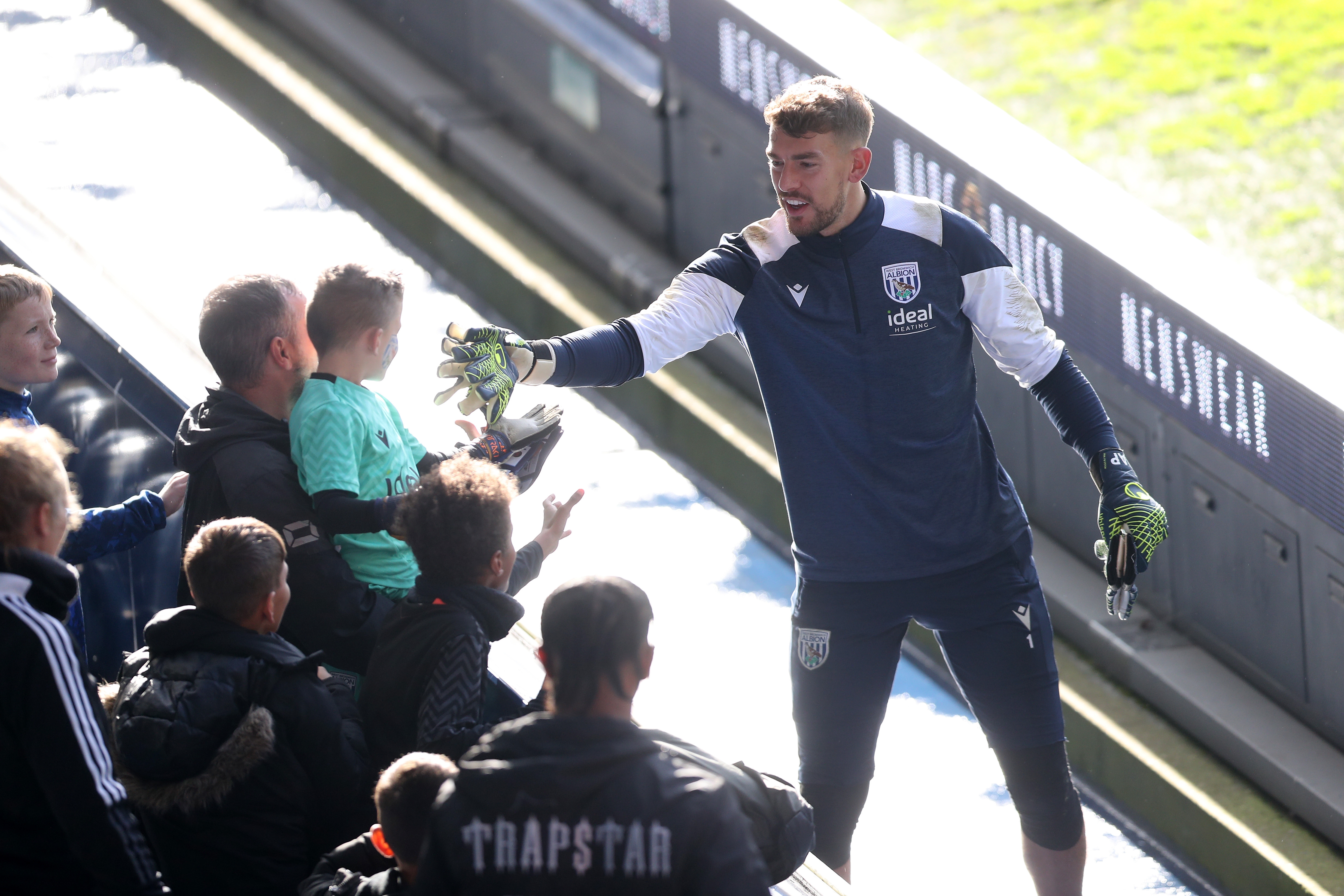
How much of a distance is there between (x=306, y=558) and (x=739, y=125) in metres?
4.05

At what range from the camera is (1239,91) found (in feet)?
32.3

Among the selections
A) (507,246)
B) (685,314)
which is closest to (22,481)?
(685,314)

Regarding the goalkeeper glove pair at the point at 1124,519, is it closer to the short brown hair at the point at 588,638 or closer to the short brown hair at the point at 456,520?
the short brown hair at the point at 456,520

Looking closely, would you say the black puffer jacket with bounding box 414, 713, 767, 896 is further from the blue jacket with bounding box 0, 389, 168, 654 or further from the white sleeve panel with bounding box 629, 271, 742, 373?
the blue jacket with bounding box 0, 389, 168, 654

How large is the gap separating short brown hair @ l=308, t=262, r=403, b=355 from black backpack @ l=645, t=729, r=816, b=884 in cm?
126

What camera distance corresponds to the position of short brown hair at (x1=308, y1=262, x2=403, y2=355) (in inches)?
131

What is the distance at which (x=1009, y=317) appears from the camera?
3.48m

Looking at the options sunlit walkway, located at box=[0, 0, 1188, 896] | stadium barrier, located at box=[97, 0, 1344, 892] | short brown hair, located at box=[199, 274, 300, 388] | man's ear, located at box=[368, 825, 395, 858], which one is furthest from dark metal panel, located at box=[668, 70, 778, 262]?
man's ear, located at box=[368, 825, 395, 858]

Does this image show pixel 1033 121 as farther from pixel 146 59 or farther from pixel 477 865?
pixel 477 865

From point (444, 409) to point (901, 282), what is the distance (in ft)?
11.0

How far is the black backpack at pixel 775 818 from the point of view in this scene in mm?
2635

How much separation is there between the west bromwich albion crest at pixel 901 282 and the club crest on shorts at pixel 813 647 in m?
0.75

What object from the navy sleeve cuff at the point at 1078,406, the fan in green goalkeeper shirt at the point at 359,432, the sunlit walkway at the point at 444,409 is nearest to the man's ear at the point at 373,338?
the fan in green goalkeeper shirt at the point at 359,432

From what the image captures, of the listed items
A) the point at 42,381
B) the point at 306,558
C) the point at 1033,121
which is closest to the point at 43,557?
the point at 306,558
